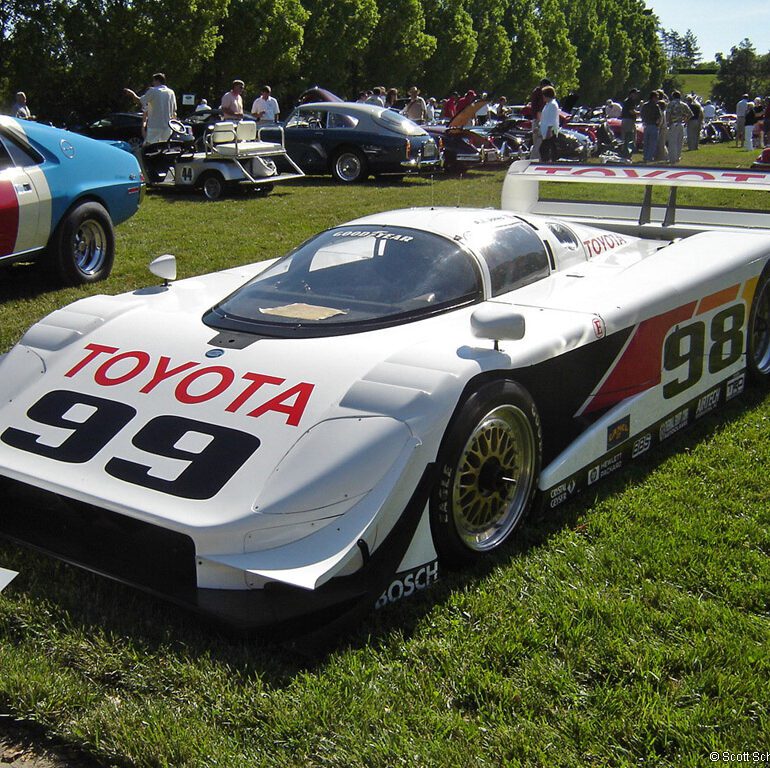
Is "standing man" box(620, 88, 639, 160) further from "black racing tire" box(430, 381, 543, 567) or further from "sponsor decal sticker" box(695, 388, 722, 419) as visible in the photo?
"black racing tire" box(430, 381, 543, 567)

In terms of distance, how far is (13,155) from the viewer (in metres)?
7.10

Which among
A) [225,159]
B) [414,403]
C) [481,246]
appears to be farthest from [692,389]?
[225,159]

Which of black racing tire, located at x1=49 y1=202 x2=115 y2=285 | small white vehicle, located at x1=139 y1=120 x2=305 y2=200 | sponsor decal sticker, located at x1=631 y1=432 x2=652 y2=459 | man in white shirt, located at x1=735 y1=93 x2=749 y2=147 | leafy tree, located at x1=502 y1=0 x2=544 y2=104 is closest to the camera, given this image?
sponsor decal sticker, located at x1=631 y1=432 x2=652 y2=459

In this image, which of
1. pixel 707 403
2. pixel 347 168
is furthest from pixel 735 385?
pixel 347 168

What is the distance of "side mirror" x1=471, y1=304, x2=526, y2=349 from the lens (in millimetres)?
3500

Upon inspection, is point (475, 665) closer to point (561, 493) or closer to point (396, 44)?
point (561, 493)

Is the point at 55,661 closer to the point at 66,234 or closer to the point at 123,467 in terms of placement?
the point at 123,467

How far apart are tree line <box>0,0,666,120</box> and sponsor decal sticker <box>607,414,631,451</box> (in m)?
25.5

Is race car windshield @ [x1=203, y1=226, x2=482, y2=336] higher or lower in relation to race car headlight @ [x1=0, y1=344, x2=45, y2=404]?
higher

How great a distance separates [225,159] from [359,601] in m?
11.1

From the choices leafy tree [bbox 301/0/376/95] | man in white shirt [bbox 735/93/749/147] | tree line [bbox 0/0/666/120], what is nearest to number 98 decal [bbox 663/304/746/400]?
tree line [bbox 0/0/666/120]

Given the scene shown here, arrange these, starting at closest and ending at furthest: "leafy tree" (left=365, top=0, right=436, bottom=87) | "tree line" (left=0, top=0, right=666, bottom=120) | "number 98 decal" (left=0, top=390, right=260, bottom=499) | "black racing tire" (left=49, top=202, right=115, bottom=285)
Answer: "number 98 decal" (left=0, top=390, right=260, bottom=499), "black racing tire" (left=49, top=202, right=115, bottom=285), "tree line" (left=0, top=0, right=666, bottom=120), "leafy tree" (left=365, top=0, right=436, bottom=87)

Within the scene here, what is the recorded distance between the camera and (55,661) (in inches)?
114

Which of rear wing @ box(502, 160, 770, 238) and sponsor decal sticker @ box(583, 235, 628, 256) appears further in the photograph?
rear wing @ box(502, 160, 770, 238)
